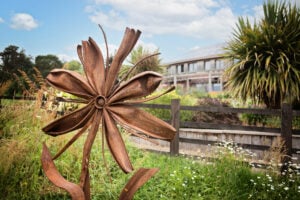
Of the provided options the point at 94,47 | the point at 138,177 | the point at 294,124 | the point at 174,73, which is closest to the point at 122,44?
the point at 94,47

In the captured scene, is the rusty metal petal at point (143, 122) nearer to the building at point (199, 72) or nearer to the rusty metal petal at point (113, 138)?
the rusty metal petal at point (113, 138)

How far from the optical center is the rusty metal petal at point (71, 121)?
54.3 inches

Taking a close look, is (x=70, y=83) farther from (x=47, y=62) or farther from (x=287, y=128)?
(x=47, y=62)

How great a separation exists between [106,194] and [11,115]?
1771 mm

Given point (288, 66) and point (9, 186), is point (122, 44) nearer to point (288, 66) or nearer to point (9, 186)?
point (9, 186)

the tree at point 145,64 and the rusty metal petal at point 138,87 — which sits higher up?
the tree at point 145,64

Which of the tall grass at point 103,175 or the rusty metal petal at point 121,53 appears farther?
the tall grass at point 103,175

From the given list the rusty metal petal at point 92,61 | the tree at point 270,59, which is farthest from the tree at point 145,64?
the rusty metal petal at point 92,61

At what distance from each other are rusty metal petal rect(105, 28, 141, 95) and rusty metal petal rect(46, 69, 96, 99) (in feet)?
0.29

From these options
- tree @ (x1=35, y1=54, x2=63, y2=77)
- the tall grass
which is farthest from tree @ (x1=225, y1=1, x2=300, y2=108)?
tree @ (x1=35, y1=54, x2=63, y2=77)

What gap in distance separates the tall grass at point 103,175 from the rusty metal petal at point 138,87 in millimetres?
1910

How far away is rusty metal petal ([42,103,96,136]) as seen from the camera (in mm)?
1379

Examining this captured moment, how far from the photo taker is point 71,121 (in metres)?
1.40

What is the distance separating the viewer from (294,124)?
8.31 metres
